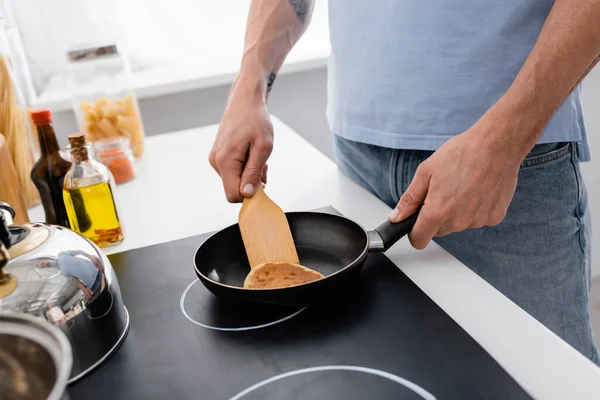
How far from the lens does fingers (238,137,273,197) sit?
2.81 feet

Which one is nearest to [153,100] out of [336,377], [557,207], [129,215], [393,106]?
[129,215]

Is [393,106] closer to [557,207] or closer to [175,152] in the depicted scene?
[557,207]

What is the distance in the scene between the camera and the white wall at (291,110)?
1.74 meters

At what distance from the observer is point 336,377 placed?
56 cm

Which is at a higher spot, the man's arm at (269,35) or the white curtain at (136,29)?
the man's arm at (269,35)

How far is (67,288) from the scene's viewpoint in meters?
0.60

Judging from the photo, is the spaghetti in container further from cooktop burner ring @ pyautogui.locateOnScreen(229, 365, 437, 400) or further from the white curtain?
cooktop burner ring @ pyautogui.locateOnScreen(229, 365, 437, 400)

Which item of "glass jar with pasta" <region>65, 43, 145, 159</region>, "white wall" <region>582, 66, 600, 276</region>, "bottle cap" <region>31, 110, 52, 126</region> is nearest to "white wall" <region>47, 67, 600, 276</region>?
"white wall" <region>582, 66, 600, 276</region>

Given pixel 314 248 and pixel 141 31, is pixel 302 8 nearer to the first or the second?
pixel 314 248

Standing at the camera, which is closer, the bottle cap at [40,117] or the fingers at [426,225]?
the fingers at [426,225]

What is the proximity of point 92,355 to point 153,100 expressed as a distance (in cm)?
122

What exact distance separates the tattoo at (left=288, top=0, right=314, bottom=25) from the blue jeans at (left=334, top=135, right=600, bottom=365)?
300 millimetres

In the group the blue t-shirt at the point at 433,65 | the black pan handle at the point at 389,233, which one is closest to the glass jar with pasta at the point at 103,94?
the blue t-shirt at the point at 433,65

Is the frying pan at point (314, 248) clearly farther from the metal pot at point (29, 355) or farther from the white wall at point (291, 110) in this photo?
the white wall at point (291, 110)
